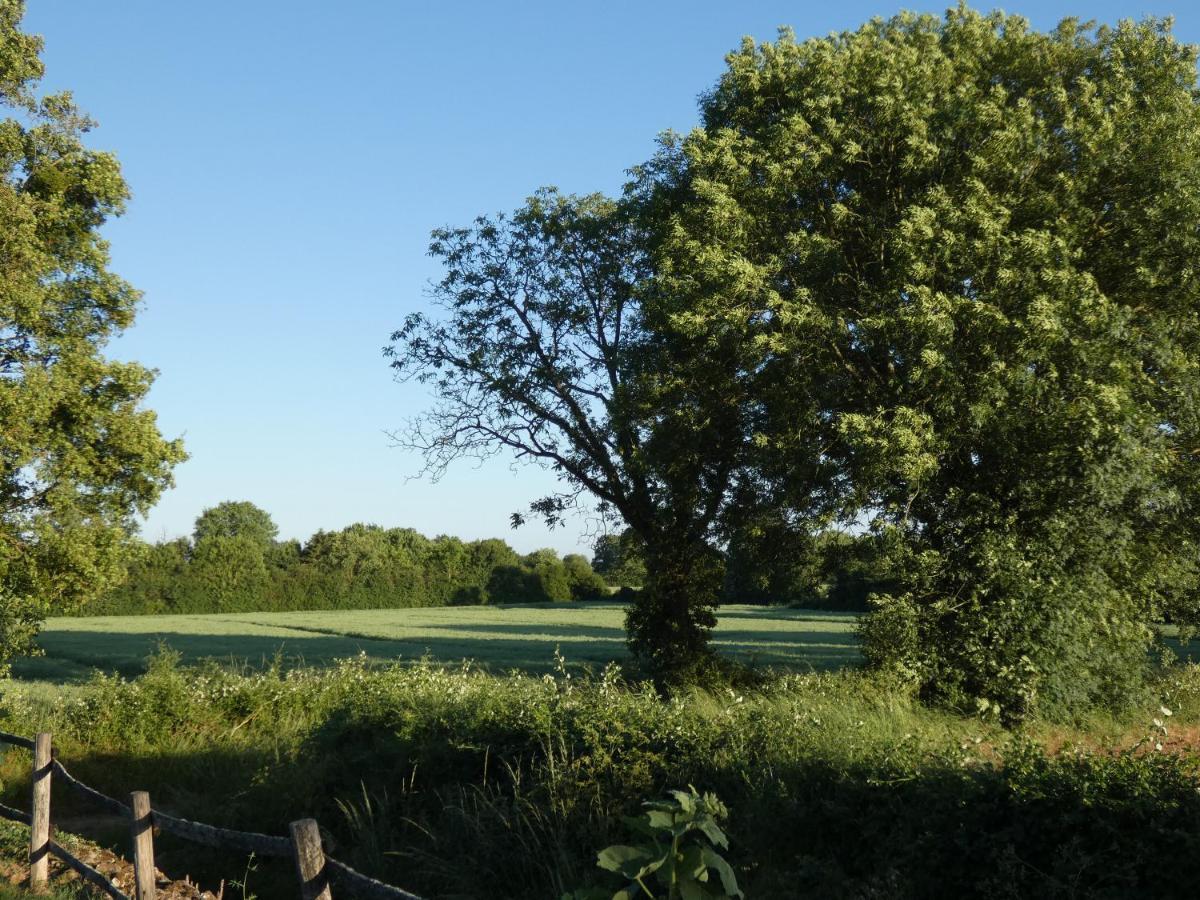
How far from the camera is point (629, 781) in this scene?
368 inches

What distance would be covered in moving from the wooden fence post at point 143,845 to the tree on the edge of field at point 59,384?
11095 mm

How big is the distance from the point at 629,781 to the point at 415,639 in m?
39.3

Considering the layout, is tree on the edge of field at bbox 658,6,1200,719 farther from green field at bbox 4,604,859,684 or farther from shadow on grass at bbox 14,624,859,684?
shadow on grass at bbox 14,624,859,684

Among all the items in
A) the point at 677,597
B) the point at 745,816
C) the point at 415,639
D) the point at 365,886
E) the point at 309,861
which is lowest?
the point at 415,639

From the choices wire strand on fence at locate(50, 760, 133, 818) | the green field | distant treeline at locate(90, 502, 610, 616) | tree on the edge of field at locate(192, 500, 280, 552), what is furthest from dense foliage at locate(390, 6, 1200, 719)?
tree on the edge of field at locate(192, 500, 280, 552)

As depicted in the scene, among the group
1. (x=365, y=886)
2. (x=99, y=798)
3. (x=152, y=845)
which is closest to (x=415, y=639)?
(x=99, y=798)

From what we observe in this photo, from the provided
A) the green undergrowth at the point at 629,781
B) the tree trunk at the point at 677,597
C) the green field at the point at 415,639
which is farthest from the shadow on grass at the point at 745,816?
the green field at the point at 415,639

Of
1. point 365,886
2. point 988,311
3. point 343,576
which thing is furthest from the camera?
point 343,576

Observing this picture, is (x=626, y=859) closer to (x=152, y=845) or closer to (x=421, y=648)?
(x=152, y=845)

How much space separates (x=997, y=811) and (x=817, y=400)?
12929mm

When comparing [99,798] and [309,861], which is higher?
[309,861]

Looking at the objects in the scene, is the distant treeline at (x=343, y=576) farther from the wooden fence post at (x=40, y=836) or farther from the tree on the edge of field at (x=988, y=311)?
the wooden fence post at (x=40, y=836)

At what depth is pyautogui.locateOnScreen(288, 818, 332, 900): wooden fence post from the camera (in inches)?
243

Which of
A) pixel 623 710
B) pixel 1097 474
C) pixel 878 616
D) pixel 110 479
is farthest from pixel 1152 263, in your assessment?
pixel 110 479
